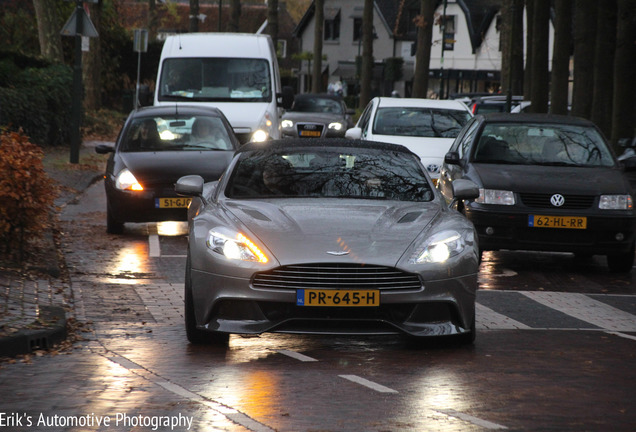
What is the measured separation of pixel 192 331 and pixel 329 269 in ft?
3.90

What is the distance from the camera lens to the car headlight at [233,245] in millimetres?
7598

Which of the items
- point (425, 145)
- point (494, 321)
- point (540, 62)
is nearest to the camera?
point (494, 321)

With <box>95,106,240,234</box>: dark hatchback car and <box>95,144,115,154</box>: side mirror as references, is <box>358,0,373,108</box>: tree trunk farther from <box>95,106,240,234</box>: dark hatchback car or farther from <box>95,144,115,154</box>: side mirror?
<box>95,144,115,154</box>: side mirror

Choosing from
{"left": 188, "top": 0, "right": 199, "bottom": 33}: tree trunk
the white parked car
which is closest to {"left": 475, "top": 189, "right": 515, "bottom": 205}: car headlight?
the white parked car

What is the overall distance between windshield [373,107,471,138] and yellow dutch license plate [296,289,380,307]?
38.7ft

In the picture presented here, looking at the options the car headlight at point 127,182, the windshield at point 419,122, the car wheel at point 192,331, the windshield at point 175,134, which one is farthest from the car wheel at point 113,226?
the car wheel at point 192,331

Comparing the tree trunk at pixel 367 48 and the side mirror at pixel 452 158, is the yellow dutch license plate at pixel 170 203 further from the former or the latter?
the tree trunk at pixel 367 48

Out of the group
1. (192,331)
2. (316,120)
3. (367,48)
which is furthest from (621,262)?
(367,48)

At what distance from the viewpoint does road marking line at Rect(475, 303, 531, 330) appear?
9188mm

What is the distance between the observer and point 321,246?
297 inches

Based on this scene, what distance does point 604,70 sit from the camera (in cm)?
2884

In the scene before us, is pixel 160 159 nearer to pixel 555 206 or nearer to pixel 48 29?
pixel 555 206

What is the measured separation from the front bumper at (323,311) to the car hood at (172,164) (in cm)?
673

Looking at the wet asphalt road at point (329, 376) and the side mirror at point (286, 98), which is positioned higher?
the side mirror at point (286, 98)
